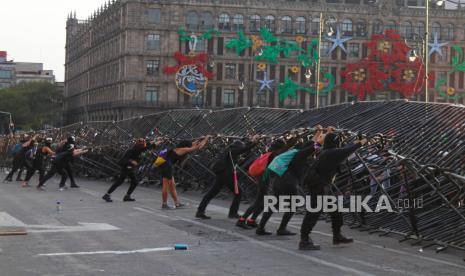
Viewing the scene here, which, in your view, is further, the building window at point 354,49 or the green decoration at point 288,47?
the building window at point 354,49

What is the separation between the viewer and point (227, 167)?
1513cm

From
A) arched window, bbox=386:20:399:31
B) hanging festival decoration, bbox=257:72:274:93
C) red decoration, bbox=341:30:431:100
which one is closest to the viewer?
red decoration, bbox=341:30:431:100

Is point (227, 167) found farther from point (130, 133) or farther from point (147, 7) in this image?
point (147, 7)

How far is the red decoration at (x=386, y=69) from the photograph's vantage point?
86938 millimetres

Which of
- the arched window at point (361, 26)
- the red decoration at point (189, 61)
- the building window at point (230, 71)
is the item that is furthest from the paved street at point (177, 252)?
the arched window at point (361, 26)

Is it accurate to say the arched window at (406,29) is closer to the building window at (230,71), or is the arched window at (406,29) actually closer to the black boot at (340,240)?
the building window at (230,71)

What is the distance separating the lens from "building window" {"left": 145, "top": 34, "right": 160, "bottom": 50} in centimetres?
8925

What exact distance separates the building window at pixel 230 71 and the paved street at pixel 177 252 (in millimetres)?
75581

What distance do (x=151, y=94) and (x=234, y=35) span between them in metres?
12.5

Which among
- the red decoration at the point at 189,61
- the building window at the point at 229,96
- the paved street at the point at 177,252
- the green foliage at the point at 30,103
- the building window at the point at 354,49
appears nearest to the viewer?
the paved street at the point at 177,252

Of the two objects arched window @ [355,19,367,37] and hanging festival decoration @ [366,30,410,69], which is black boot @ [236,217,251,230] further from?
arched window @ [355,19,367,37]

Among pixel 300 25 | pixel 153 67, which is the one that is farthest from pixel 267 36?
pixel 153 67

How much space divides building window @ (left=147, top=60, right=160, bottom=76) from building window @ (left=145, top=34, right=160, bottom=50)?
170 centimetres

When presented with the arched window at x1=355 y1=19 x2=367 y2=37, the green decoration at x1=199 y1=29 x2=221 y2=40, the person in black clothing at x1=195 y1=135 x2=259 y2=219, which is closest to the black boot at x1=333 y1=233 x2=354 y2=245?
the person in black clothing at x1=195 y1=135 x2=259 y2=219
